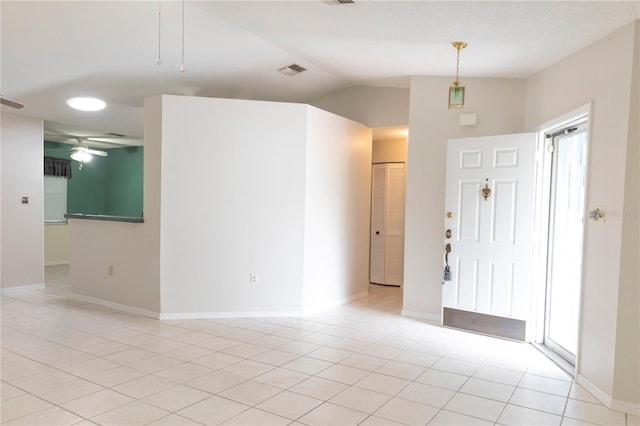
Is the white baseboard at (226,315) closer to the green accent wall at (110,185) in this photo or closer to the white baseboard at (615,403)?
the white baseboard at (615,403)

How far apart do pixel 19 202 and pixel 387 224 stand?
552cm

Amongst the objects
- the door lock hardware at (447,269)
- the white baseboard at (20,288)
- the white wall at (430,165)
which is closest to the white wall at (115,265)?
the white baseboard at (20,288)

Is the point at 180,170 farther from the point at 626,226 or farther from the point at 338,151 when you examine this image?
the point at 626,226

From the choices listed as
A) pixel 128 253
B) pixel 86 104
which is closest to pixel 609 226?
pixel 128 253

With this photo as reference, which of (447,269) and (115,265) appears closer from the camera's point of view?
(447,269)

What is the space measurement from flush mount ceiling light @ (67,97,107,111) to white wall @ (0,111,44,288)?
1.06m

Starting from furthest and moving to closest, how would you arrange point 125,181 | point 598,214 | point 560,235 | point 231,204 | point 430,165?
1. point 125,181
2. point 430,165
3. point 231,204
4. point 560,235
5. point 598,214

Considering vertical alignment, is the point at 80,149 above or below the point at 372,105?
below

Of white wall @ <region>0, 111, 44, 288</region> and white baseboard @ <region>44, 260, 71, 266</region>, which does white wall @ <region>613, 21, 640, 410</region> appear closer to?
white wall @ <region>0, 111, 44, 288</region>

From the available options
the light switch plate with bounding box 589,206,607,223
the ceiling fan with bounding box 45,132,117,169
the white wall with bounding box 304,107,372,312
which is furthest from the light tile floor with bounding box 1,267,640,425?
the ceiling fan with bounding box 45,132,117,169

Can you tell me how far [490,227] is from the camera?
448 centimetres

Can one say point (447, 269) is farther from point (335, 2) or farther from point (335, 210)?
point (335, 2)

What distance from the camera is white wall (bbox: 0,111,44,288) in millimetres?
5973

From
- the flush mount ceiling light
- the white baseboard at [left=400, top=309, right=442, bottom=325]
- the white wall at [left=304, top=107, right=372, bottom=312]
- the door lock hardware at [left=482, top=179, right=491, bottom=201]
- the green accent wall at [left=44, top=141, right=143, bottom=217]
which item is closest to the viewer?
the door lock hardware at [left=482, top=179, right=491, bottom=201]
